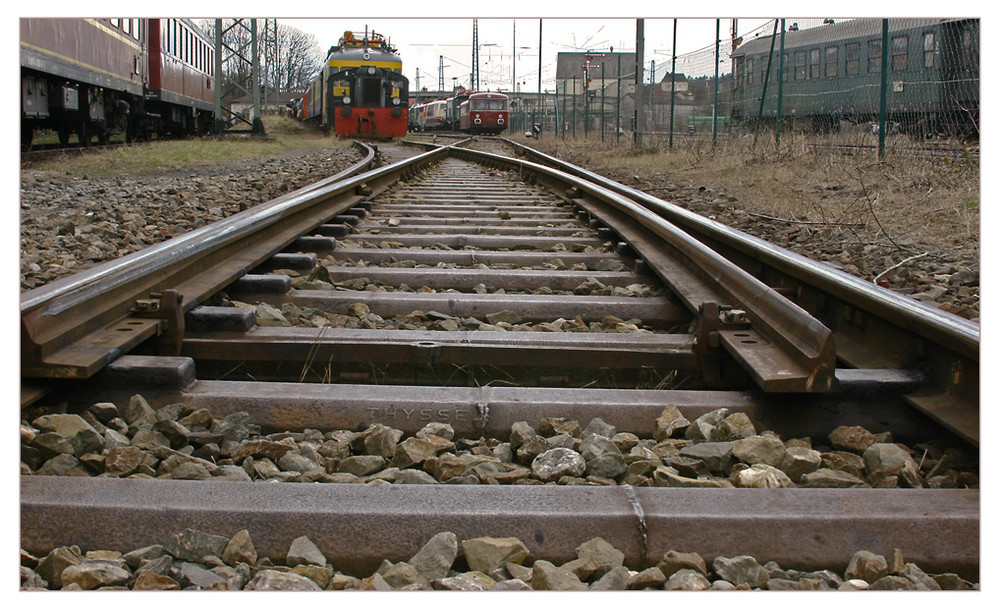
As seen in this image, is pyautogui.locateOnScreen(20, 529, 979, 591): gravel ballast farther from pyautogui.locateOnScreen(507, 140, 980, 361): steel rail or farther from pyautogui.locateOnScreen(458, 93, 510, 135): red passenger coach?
pyautogui.locateOnScreen(458, 93, 510, 135): red passenger coach

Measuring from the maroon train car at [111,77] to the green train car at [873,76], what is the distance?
30.0ft

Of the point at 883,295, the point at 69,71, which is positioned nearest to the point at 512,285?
the point at 883,295

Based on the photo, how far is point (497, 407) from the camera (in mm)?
1967

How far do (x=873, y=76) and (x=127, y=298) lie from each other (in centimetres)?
1311

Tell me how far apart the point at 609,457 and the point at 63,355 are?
1276mm

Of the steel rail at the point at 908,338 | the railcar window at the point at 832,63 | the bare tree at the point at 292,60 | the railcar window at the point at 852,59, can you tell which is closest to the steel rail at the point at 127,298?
the steel rail at the point at 908,338

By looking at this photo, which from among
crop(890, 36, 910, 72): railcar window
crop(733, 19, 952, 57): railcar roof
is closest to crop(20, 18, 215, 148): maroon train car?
crop(733, 19, 952, 57): railcar roof

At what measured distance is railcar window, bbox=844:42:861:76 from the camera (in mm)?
13961

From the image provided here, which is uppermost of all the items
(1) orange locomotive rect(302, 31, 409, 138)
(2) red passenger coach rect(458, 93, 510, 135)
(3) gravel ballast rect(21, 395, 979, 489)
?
(2) red passenger coach rect(458, 93, 510, 135)

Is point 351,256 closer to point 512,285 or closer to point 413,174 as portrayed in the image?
point 512,285

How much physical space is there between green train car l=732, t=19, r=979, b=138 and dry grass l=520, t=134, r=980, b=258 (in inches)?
37.6

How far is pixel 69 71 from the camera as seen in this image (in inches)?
457

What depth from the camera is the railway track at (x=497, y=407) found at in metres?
1.41

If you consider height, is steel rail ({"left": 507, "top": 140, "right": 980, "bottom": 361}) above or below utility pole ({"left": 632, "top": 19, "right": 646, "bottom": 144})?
below
